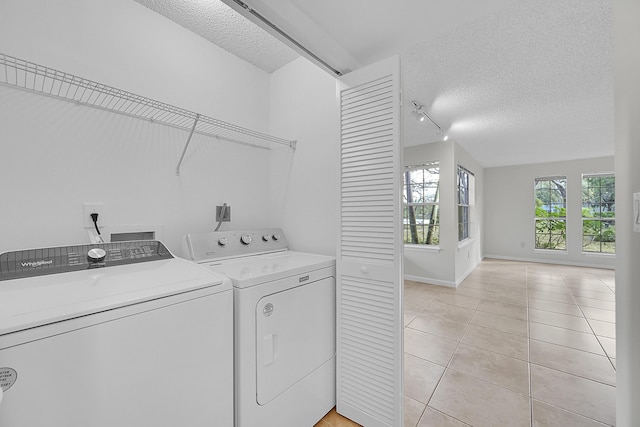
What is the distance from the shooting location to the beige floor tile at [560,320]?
279 centimetres

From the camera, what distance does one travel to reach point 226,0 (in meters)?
0.97

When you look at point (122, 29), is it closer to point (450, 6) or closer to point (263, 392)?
point (450, 6)

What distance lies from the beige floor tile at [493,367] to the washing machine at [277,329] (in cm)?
120

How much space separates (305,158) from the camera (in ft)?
6.36

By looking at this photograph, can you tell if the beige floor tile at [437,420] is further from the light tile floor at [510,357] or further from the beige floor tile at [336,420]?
the beige floor tile at [336,420]

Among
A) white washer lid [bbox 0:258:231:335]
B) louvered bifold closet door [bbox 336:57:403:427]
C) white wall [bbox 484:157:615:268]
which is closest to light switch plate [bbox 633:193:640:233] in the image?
louvered bifold closet door [bbox 336:57:403:427]

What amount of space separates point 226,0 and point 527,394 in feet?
9.10

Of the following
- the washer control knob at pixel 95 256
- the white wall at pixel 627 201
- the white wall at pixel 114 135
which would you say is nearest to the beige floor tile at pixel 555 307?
the white wall at pixel 627 201

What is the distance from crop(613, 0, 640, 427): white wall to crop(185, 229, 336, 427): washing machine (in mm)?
1182

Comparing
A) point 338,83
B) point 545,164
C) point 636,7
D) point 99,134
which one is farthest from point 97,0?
point 545,164

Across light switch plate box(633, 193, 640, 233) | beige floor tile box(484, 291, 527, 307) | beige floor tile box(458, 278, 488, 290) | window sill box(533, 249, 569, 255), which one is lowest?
beige floor tile box(458, 278, 488, 290)

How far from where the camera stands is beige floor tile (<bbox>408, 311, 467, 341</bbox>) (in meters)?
2.65

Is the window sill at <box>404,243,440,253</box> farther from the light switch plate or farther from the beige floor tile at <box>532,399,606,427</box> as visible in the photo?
the light switch plate

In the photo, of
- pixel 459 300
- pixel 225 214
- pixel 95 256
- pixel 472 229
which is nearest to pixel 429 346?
pixel 459 300
